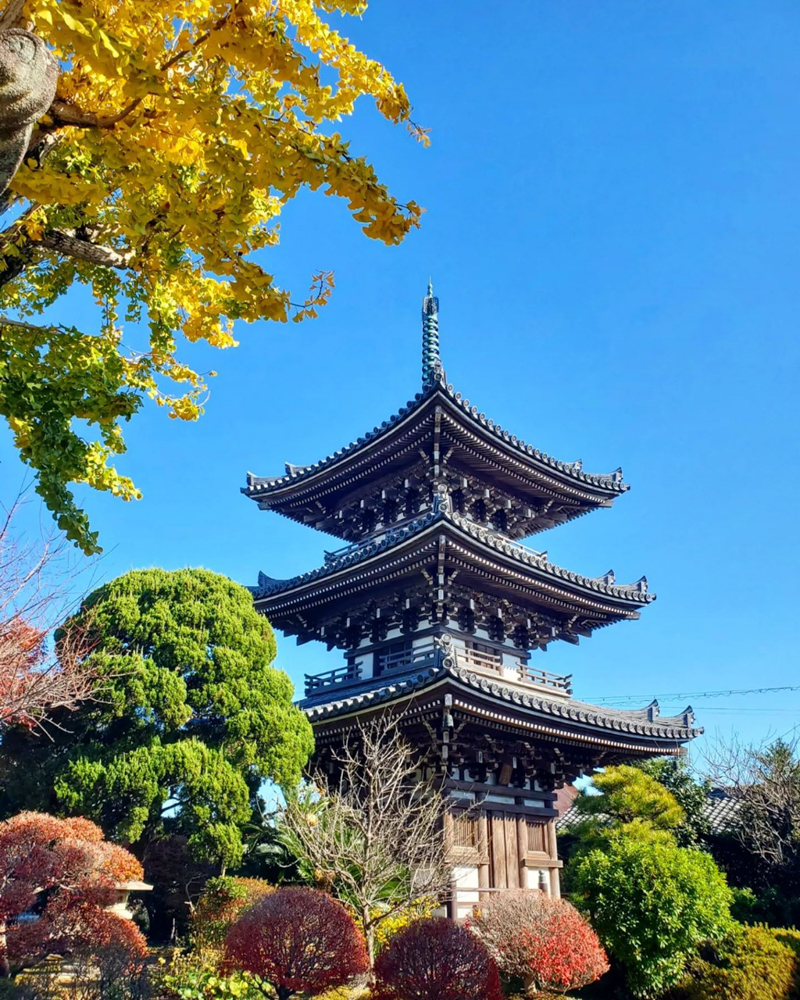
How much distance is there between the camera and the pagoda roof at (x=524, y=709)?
1347cm

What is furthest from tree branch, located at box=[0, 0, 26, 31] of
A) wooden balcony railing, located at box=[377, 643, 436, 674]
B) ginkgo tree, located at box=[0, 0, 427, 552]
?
wooden balcony railing, located at box=[377, 643, 436, 674]

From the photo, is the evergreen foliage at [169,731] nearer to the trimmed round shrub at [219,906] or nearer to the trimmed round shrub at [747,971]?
the trimmed round shrub at [219,906]

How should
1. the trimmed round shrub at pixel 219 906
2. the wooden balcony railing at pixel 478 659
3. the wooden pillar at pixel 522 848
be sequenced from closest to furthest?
the trimmed round shrub at pixel 219 906
the wooden pillar at pixel 522 848
the wooden balcony railing at pixel 478 659

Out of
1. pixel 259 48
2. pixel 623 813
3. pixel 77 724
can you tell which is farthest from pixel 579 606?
pixel 259 48

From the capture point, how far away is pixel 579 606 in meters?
18.9

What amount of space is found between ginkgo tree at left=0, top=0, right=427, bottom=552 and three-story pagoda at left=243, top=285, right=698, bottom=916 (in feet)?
28.3

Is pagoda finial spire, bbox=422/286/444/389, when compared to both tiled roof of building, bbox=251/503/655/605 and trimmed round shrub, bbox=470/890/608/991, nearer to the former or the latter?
tiled roof of building, bbox=251/503/655/605

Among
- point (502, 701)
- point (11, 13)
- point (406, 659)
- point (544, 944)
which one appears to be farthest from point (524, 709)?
point (11, 13)

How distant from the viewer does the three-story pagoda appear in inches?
577

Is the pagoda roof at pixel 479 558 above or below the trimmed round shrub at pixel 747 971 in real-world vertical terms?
above

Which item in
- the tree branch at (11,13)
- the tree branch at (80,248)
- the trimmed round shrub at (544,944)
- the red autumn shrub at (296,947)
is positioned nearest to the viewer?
the tree branch at (11,13)

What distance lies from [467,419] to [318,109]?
13.5m

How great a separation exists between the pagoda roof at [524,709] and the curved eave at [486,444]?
5.64m

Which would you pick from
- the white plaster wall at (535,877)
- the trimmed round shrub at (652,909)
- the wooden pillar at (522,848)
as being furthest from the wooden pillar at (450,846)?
the white plaster wall at (535,877)
